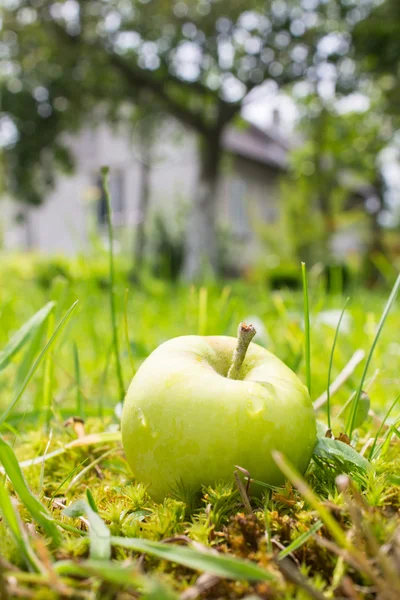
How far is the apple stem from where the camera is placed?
0.76m

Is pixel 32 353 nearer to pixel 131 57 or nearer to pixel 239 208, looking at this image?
pixel 131 57

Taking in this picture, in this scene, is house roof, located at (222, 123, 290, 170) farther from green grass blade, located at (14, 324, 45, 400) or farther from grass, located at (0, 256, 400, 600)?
grass, located at (0, 256, 400, 600)

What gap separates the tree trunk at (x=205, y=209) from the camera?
38.7 ft

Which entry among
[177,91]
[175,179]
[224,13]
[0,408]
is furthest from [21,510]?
[175,179]

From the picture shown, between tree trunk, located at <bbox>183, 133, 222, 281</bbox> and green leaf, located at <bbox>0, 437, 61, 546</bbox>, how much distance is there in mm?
10925

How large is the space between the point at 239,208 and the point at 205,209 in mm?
9545

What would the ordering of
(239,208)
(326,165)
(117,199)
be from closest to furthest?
(326,165)
(117,199)
(239,208)

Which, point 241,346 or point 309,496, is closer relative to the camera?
point 309,496

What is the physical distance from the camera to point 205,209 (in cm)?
1200

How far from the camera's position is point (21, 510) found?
0.76m

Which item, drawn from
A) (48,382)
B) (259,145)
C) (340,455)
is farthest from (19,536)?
(259,145)

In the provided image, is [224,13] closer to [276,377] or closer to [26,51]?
[26,51]

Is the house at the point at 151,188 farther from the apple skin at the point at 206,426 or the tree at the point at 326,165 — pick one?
the apple skin at the point at 206,426

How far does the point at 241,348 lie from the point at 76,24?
11.6 metres
